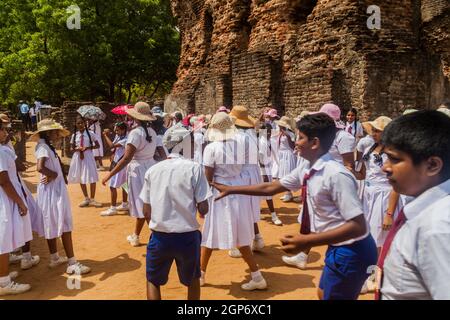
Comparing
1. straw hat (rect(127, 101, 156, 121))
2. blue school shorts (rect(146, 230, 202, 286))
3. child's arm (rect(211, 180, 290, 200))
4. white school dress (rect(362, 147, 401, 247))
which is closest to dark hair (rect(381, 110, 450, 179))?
child's arm (rect(211, 180, 290, 200))

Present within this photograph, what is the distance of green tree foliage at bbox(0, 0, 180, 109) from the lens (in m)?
22.9

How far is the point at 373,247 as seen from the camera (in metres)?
2.67

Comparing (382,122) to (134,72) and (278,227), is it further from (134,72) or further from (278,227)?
(134,72)

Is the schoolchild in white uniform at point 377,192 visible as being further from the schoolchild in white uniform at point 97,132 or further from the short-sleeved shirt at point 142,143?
the schoolchild in white uniform at point 97,132

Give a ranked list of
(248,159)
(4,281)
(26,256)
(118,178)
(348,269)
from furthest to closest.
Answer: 1. (118,178)
2. (26,256)
3. (248,159)
4. (4,281)
5. (348,269)

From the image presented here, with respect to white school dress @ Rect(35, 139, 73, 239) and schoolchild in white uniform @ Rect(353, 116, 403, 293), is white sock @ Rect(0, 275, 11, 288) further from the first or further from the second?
schoolchild in white uniform @ Rect(353, 116, 403, 293)

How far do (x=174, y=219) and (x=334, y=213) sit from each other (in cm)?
134

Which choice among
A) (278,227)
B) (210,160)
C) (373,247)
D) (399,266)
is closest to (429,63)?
(278,227)

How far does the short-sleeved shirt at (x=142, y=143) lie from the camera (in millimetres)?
5473

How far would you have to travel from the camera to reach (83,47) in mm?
23672

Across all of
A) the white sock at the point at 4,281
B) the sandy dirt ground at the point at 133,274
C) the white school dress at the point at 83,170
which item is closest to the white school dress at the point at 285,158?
the sandy dirt ground at the point at 133,274

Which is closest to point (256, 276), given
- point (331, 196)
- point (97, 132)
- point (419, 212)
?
point (331, 196)

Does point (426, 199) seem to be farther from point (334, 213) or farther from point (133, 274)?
point (133, 274)

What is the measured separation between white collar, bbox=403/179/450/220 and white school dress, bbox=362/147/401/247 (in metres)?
2.69
